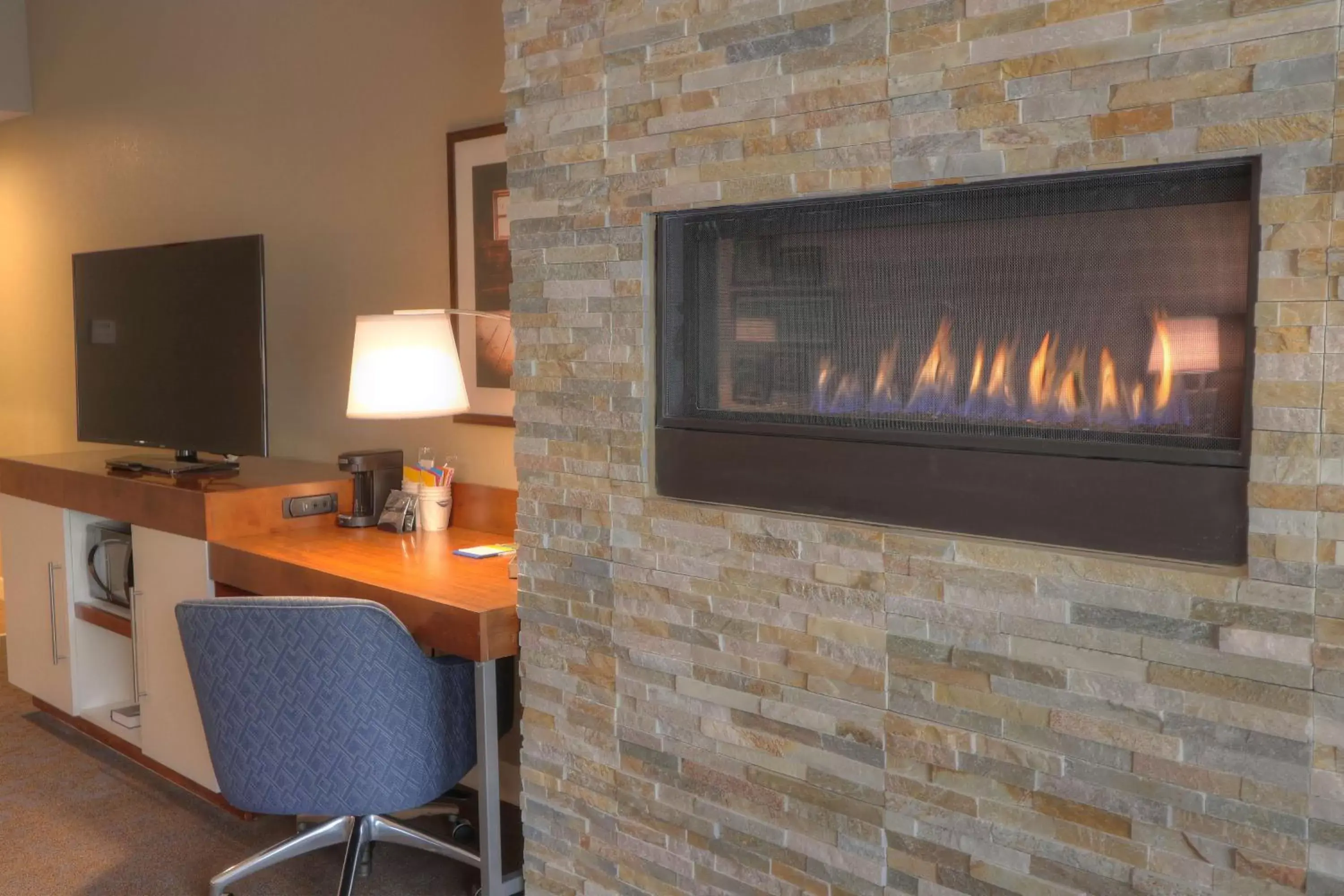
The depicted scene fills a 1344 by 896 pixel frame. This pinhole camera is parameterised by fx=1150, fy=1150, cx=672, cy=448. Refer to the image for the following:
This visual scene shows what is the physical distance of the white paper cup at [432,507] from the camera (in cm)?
297

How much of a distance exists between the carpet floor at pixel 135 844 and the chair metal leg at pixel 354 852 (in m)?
0.15

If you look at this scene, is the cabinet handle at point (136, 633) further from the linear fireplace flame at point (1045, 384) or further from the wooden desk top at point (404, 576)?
the linear fireplace flame at point (1045, 384)

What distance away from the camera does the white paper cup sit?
9.76 feet

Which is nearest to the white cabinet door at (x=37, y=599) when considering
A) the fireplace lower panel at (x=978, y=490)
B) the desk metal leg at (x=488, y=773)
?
the desk metal leg at (x=488, y=773)

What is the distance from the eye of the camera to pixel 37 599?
3688mm

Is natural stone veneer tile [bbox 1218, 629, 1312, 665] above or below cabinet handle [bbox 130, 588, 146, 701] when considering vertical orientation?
above

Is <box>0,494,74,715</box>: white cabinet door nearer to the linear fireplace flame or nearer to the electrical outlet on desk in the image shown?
the electrical outlet on desk

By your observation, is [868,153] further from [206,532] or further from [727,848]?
[206,532]

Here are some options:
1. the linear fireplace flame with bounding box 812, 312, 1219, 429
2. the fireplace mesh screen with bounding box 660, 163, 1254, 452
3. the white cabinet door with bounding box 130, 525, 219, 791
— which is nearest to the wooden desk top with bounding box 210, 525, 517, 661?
the white cabinet door with bounding box 130, 525, 219, 791

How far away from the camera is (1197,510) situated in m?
1.41

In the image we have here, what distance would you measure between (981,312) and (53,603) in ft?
10.4

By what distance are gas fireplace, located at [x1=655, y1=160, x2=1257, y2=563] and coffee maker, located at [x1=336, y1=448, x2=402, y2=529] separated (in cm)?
136

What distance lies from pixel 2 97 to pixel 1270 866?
5.33m

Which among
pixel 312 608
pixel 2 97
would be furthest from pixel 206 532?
pixel 2 97
